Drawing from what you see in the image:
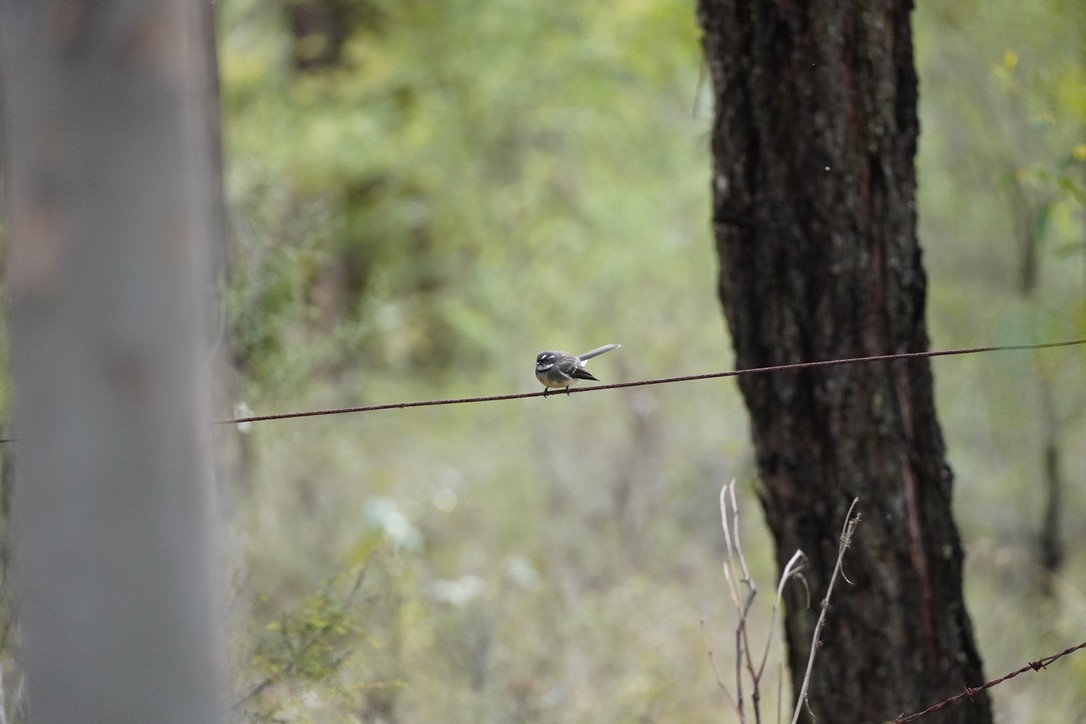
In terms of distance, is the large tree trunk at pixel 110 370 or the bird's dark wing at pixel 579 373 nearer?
the large tree trunk at pixel 110 370

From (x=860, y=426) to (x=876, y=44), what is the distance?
1183 mm

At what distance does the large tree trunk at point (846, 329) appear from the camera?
3373mm

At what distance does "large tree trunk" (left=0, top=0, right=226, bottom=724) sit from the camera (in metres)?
1.36

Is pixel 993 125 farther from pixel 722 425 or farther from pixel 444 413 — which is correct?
pixel 444 413

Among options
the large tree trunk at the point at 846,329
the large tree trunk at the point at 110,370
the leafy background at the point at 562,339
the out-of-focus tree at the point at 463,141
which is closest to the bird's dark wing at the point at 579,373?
the large tree trunk at the point at 846,329

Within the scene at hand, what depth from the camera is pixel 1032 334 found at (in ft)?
23.2

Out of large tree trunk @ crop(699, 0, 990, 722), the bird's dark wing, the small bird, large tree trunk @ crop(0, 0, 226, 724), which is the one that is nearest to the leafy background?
large tree trunk @ crop(699, 0, 990, 722)

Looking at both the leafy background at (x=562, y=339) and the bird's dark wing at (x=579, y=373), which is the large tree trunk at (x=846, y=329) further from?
the leafy background at (x=562, y=339)

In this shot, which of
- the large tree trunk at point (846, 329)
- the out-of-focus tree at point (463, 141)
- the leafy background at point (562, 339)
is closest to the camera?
the large tree trunk at point (846, 329)

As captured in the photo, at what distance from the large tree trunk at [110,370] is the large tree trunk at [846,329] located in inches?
92.4

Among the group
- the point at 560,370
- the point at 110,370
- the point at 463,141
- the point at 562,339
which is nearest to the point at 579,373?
the point at 560,370

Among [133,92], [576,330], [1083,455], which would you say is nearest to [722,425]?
[576,330]

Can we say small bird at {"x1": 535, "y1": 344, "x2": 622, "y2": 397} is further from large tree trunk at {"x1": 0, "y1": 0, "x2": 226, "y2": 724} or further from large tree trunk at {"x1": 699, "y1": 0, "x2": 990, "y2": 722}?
large tree trunk at {"x1": 0, "y1": 0, "x2": 226, "y2": 724}

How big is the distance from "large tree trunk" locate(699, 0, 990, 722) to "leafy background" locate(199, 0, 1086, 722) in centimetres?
142
